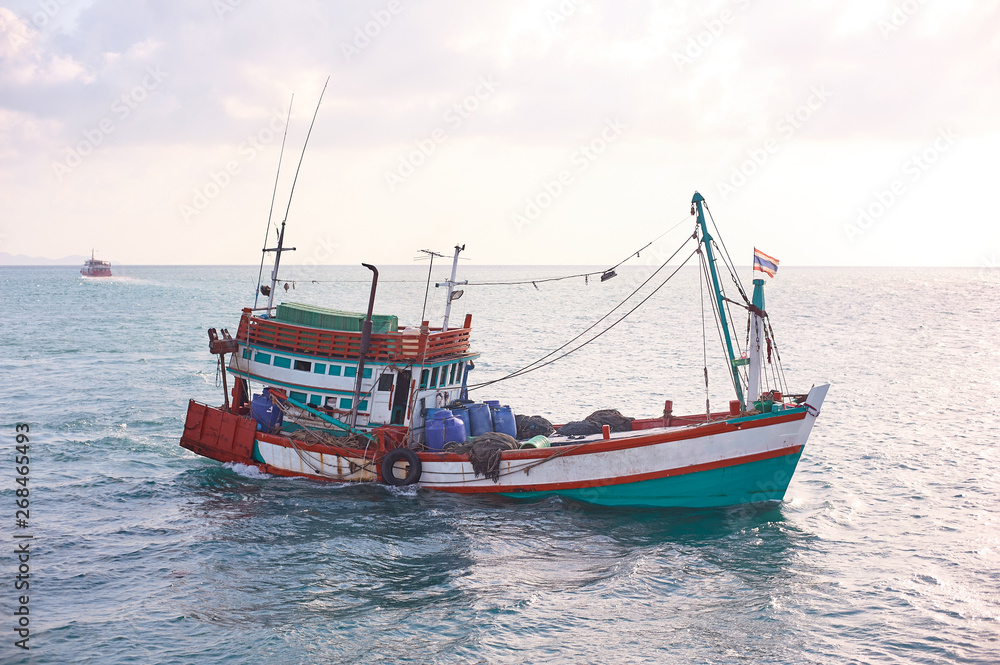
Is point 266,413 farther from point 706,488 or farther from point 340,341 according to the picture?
point 706,488

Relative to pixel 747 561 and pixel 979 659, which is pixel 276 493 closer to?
pixel 747 561

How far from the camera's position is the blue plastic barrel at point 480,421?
23844 mm

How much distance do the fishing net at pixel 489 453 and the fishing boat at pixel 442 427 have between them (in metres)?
0.04

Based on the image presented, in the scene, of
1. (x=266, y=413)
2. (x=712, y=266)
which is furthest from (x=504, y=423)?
(x=712, y=266)

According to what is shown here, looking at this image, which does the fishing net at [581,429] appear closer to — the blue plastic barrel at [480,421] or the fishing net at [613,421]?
the fishing net at [613,421]

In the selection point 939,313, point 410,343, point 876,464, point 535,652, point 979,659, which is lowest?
point 535,652

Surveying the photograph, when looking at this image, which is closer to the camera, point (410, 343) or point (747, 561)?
point (747, 561)

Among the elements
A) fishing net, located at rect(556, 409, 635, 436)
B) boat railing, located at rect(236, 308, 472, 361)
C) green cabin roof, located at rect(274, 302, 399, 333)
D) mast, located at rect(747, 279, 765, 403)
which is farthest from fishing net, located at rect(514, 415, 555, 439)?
mast, located at rect(747, 279, 765, 403)

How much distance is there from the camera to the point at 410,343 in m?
23.6

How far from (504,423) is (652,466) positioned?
4826 millimetres

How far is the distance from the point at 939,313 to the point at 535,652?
12094 cm

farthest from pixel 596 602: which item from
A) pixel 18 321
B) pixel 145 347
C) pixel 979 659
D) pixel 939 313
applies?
pixel 939 313

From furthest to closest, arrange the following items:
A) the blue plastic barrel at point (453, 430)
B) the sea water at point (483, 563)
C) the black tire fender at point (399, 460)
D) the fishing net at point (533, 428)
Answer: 1. the fishing net at point (533, 428)
2. the blue plastic barrel at point (453, 430)
3. the black tire fender at point (399, 460)
4. the sea water at point (483, 563)

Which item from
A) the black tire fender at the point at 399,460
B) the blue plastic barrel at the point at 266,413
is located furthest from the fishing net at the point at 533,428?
the blue plastic barrel at the point at 266,413
